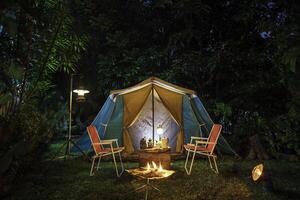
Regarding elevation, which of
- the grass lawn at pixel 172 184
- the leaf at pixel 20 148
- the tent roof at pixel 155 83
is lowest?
the grass lawn at pixel 172 184

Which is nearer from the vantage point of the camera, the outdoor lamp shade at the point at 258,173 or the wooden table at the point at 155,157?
the outdoor lamp shade at the point at 258,173

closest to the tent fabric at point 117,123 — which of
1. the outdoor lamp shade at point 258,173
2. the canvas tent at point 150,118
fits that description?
the canvas tent at point 150,118

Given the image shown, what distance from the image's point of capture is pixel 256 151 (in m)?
6.18

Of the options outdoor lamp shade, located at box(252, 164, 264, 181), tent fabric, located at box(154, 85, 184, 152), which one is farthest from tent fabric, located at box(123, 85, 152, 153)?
outdoor lamp shade, located at box(252, 164, 264, 181)

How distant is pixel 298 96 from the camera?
6066 mm

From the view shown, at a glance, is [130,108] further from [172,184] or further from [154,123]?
[172,184]

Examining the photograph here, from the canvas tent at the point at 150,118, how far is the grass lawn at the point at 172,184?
96 cm

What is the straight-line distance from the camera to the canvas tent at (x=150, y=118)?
A: 6.23 m

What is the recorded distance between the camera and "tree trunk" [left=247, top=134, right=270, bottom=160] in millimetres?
6098

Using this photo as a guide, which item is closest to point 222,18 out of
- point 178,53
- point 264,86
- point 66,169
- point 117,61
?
point 178,53

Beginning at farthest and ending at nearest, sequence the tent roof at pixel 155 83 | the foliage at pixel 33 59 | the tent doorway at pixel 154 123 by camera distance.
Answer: the tent doorway at pixel 154 123
the tent roof at pixel 155 83
the foliage at pixel 33 59

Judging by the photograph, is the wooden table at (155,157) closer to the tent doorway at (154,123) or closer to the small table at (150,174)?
the small table at (150,174)

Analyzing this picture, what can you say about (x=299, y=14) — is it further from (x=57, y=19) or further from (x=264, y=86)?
(x=57, y=19)

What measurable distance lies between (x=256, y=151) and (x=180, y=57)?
3556mm
